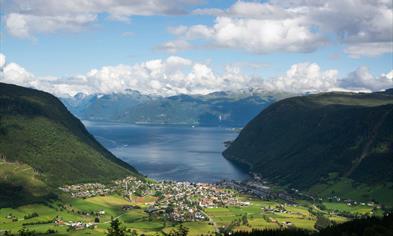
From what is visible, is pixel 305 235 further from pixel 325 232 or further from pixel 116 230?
pixel 116 230

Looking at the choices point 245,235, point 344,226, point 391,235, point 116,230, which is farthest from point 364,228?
point 116,230

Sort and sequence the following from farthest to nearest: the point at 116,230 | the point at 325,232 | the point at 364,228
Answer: the point at 325,232, the point at 364,228, the point at 116,230

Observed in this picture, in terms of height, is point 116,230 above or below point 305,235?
above

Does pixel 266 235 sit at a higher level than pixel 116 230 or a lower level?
lower

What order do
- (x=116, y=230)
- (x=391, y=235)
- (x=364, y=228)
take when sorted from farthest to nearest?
(x=364, y=228), (x=391, y=235), (x=116, y=230)

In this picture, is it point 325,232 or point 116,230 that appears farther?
point 325,232

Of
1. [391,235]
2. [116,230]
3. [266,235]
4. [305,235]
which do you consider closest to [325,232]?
[305,235]

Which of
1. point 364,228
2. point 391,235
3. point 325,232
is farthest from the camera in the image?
point 325,232

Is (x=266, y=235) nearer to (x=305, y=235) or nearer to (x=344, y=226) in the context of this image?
(x=305, y=235)

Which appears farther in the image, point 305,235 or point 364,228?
point 305,235
